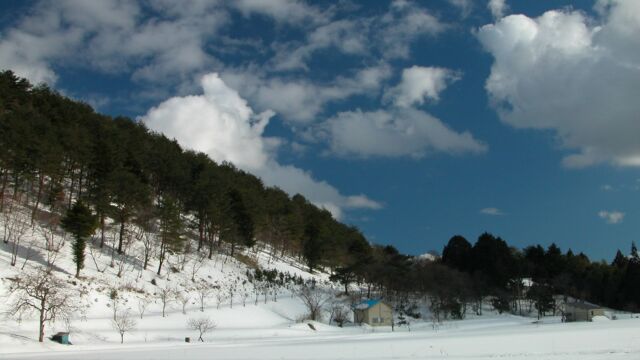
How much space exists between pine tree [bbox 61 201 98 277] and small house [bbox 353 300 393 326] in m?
39.0

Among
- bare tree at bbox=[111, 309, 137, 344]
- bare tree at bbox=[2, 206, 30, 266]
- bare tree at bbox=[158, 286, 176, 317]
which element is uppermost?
bare tree at bbox=[2, 206, 30, 266]

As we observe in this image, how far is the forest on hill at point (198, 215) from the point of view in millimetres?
61438

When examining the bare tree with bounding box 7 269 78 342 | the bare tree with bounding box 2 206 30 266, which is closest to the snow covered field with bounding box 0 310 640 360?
the bare tree with bounding box 7 269 78 342

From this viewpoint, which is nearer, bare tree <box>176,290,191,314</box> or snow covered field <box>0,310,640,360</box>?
snow covered field <box>0,310,640,360</box>

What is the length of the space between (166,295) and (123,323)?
16.4m

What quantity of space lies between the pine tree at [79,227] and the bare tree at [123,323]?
5.93m

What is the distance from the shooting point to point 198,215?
8094 cm

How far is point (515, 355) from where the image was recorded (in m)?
32.3

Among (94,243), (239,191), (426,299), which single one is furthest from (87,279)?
(426,299)

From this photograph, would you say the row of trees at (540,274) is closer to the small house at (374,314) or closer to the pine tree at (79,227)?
the small house at (374,314)

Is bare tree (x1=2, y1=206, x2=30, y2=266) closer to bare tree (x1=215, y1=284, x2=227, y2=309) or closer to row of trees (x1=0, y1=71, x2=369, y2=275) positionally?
row of trees (x1=0, y1=71, x2=369, y2=275)

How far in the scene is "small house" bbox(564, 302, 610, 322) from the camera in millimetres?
86312

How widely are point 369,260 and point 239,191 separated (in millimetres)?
25598

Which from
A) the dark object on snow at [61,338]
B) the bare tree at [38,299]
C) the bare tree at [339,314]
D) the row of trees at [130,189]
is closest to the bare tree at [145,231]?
the row of trees at [130,189]
